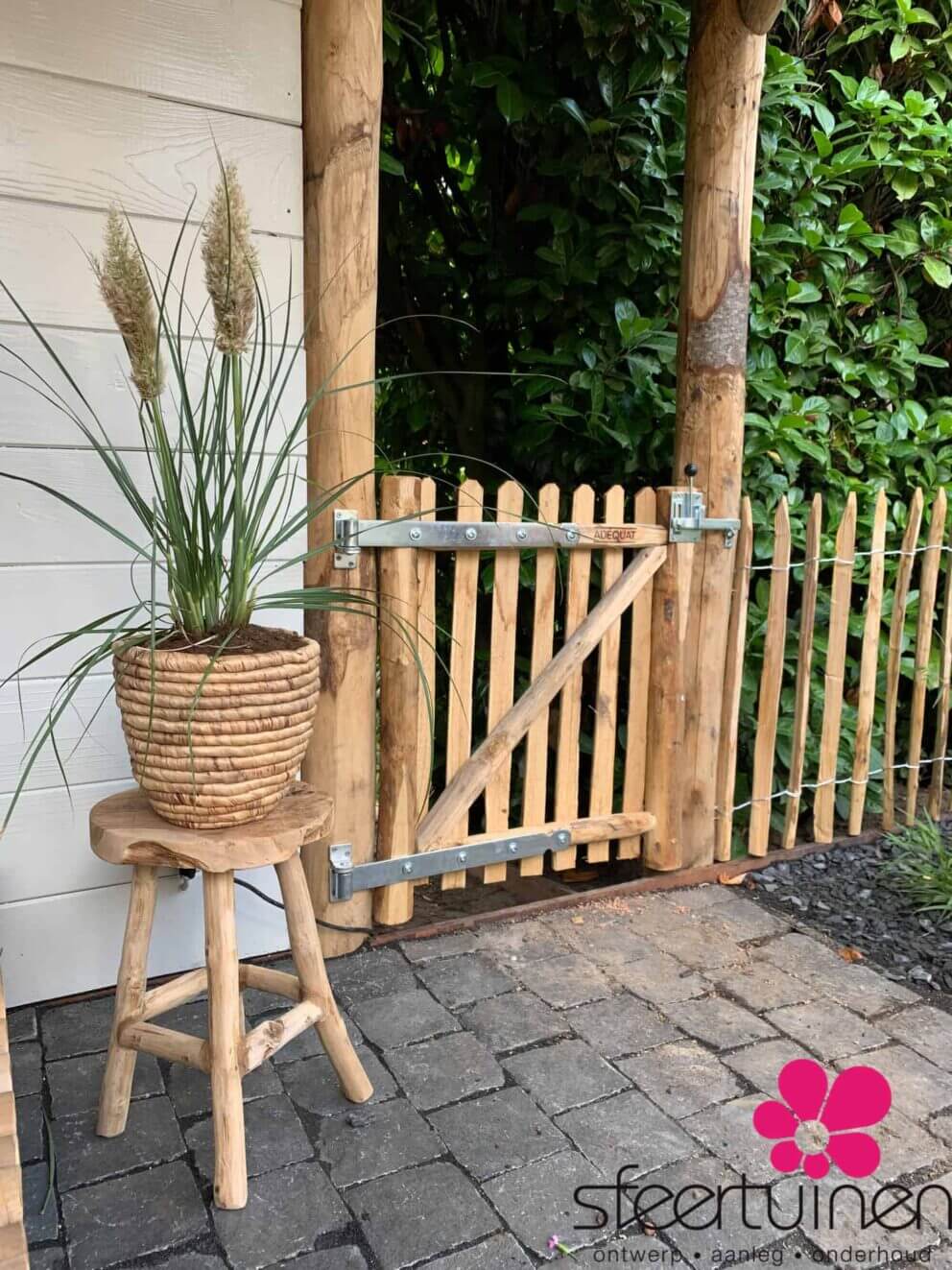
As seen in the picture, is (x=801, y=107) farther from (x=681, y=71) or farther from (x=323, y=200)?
(x=323, y=200)

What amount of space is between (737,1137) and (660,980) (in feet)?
1.89

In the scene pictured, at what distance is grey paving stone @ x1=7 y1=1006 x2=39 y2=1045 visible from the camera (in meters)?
2.01

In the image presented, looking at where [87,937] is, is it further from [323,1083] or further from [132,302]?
[132,302]

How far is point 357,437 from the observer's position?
89.9 inches

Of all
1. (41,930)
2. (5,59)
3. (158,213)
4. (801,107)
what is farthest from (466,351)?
(41,930)

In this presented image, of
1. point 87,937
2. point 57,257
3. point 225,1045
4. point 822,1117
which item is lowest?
point 822,1117

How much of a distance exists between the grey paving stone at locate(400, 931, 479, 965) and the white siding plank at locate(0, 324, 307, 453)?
4.54 ft

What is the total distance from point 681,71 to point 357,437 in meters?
1.84

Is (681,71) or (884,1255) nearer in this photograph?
(884,1255)

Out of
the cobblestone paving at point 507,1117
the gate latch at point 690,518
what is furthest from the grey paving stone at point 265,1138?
the gate latch at point 690,518

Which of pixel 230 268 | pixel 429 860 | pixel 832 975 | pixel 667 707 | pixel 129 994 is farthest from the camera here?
pixel 667 707

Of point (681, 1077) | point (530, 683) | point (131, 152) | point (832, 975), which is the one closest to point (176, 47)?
point (131, 152)

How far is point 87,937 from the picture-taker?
216cm

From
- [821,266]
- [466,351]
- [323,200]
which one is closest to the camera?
[323,200]
